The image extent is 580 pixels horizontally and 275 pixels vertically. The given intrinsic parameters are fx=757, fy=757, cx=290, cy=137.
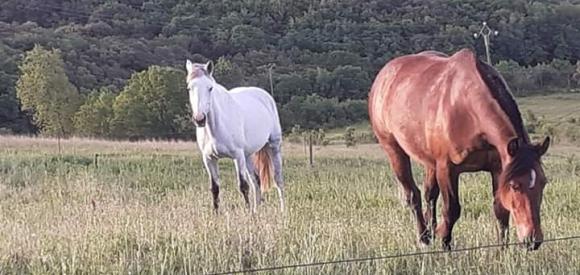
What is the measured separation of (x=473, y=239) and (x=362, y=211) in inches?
86.9

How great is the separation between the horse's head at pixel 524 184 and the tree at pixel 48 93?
3645 cm

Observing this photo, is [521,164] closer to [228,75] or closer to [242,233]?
[242,233]

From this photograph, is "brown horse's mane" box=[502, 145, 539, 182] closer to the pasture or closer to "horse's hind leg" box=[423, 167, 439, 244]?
the pasture

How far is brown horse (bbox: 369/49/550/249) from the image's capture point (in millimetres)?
5520

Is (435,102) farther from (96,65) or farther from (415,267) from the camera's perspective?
(96,65)

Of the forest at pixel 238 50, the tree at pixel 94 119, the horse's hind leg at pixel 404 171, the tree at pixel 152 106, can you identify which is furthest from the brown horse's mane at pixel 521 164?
the tree at pixel 94 119

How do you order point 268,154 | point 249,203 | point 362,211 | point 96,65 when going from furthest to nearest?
1. point 96,65
2. point 268,154
3. point 249,203
4. point 362,211

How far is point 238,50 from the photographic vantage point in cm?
6856

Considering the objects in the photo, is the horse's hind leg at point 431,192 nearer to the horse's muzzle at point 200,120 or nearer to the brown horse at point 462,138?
the brown horse at point 462,138

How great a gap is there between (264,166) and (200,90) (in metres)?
2.67

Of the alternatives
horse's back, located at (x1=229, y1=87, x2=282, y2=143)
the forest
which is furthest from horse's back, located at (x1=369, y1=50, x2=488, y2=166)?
the forest

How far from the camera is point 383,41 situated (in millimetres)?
65250

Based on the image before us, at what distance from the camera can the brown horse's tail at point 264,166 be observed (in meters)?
10.7

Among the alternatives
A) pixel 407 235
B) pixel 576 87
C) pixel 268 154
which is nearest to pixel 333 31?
pixel 576 87
